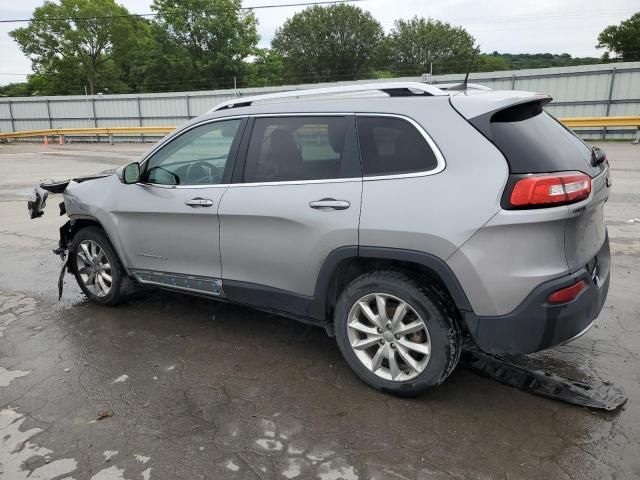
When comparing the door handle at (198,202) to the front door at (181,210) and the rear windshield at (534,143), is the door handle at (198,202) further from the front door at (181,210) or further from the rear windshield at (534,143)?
the rear windshield at (534,143)

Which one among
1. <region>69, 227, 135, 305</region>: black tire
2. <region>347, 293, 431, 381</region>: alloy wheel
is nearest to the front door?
<region>69, 227, 135, 305</region>: black tire

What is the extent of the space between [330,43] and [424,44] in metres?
13.0

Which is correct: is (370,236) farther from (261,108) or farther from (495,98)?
(261,108)

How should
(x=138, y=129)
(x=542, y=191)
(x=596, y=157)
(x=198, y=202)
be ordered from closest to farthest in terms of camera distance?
(x=542, y=191)
(x=596, y=157)
(x=198, y=202)
(x=138, y=129)

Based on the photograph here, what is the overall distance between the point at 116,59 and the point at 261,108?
211 feet

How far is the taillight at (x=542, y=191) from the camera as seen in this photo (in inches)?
102

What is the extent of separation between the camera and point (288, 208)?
10.9 ft

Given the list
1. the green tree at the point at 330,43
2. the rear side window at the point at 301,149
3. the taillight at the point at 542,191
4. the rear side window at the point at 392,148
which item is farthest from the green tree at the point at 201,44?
the taillight at the point at 542,191

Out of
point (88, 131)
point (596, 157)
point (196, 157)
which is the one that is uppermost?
point (596, 157)

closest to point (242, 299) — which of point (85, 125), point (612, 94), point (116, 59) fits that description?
point (612, 94)

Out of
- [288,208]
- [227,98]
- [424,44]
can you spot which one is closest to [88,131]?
[227,98]

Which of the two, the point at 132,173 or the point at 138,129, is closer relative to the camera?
the point at 132,173

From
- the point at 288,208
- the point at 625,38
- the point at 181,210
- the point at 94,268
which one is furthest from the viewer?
the point at 625,38

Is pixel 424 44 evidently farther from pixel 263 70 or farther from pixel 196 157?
pixel 196 157
